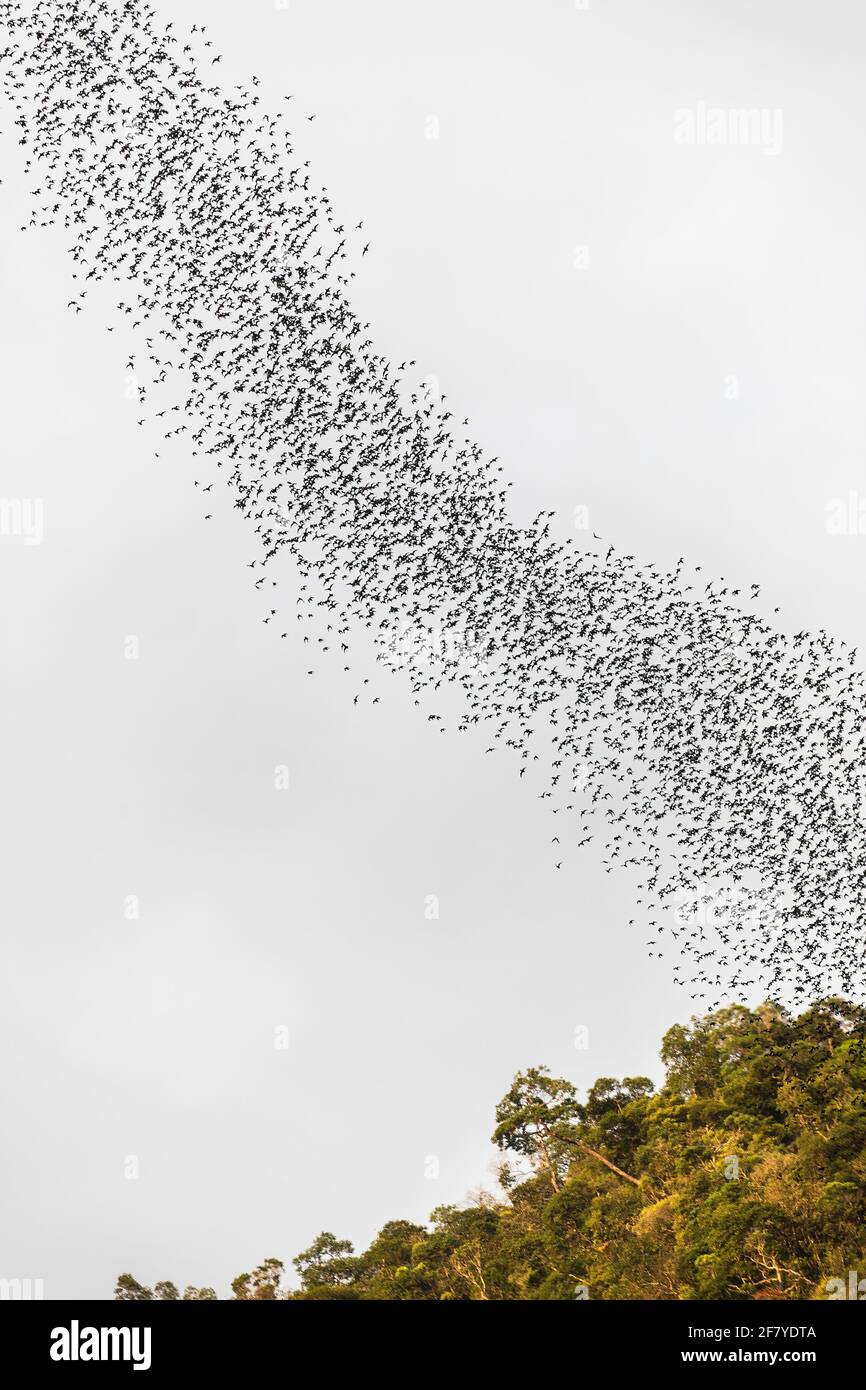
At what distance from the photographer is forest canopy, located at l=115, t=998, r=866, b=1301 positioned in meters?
31.5

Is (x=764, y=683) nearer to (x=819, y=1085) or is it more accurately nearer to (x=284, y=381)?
(x=284, y=381)

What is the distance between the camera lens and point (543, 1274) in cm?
4169

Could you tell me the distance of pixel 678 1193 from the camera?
124 feet

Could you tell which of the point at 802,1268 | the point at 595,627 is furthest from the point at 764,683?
the point at 802,1268

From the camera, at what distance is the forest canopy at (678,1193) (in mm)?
31469

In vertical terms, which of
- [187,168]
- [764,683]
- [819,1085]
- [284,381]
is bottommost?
[819,1085]
